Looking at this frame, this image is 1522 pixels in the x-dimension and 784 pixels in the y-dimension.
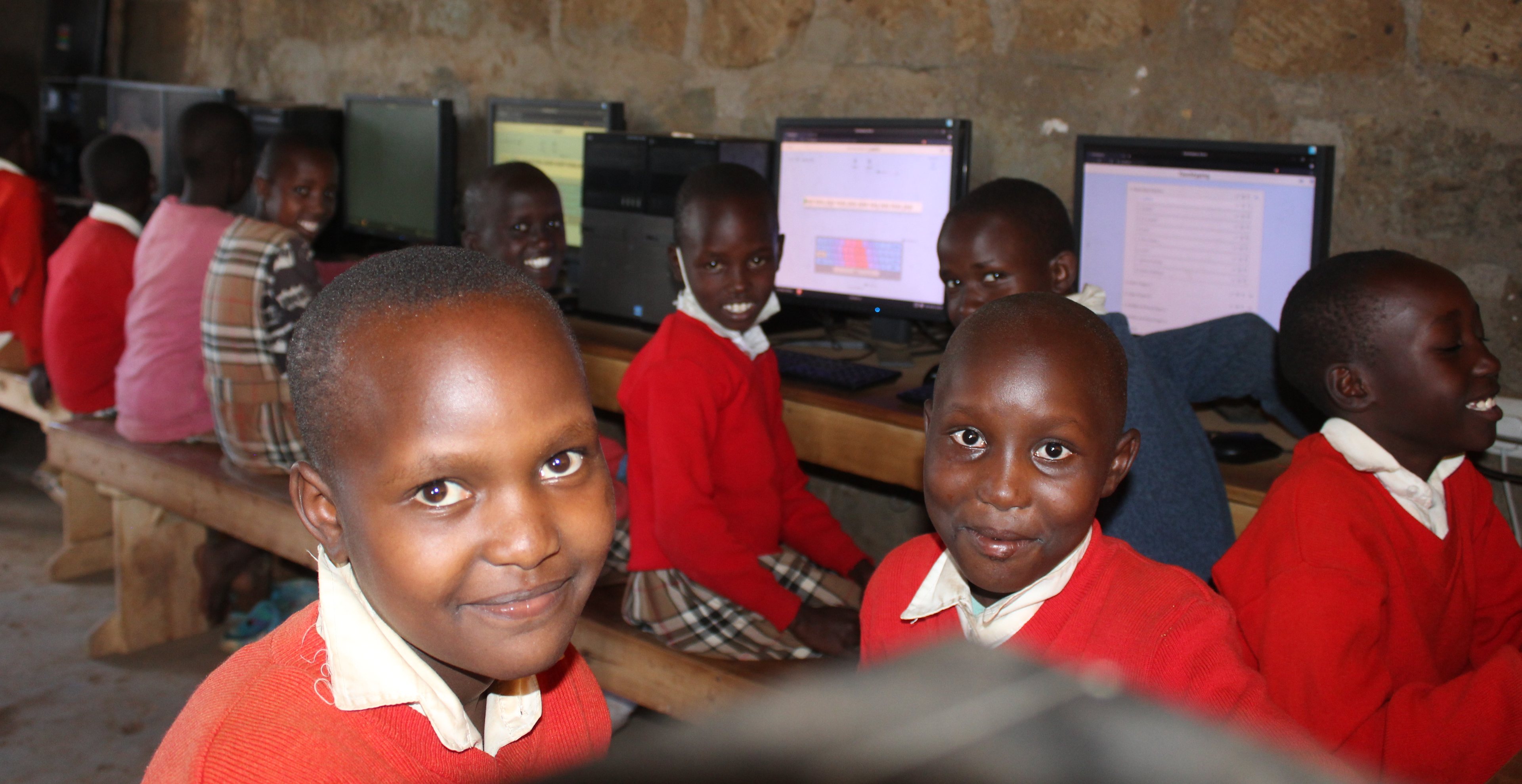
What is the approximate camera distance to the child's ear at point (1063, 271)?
172cm

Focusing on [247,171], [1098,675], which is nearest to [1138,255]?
[1098,675]

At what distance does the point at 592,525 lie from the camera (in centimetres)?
78

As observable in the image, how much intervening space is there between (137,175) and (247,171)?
1.55ft

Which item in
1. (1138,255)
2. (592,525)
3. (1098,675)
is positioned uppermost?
(1138,255)

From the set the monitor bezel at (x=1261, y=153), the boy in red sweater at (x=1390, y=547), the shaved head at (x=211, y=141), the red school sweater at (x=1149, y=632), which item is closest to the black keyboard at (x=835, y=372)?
the monitor bezel at (x=1261, y=153)

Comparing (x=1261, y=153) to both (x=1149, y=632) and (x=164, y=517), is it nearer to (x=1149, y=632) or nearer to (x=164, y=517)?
(x=1149, y=632)

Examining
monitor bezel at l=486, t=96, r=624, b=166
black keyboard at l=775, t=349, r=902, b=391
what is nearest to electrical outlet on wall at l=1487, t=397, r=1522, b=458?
black keyboard at l=775, t=349, r=902, b=391

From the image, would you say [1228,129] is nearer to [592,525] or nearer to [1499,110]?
[1499,110]

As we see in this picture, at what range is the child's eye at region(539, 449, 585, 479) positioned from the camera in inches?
30.1

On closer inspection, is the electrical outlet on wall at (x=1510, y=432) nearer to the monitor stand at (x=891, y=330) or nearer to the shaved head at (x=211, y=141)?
the monitor stand at (x=891, y=330)

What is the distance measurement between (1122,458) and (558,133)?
240cm

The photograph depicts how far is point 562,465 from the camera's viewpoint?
78cm

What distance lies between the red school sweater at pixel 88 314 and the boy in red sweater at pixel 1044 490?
8.88 ft

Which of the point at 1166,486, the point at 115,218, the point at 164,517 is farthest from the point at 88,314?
Answer: the point at 1166,486
